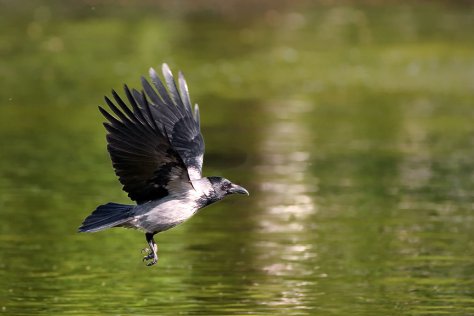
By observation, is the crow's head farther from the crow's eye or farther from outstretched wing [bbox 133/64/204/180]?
outstretched wing [bbox 133/64/204/180]

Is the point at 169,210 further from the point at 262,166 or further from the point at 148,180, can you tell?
the point at 262,166

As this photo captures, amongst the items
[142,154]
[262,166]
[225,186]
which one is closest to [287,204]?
[262,166]

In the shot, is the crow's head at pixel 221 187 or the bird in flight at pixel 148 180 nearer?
the bird in flight at pixel 148 180

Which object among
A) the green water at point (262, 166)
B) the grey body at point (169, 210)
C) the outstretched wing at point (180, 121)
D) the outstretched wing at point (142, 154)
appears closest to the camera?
the outstretched wing at point (142, 154)

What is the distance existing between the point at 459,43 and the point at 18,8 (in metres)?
13.0

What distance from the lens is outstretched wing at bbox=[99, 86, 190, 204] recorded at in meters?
Result: 10.2

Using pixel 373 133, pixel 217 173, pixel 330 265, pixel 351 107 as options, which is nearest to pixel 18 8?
pixel 351 107

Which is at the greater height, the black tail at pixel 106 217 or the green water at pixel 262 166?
the green water at pixel 262 166

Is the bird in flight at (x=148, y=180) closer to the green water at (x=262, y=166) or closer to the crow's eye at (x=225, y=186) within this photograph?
the crow's eye at (x=225, y=186)

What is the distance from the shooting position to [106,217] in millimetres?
10641

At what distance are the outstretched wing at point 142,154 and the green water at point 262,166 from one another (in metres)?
1.66

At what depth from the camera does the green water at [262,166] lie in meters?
13.0

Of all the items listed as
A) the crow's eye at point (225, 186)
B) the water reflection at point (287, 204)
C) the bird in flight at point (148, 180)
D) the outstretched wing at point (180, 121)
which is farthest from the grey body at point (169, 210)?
the water reflection at point (287, 204)

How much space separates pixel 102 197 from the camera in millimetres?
17484
